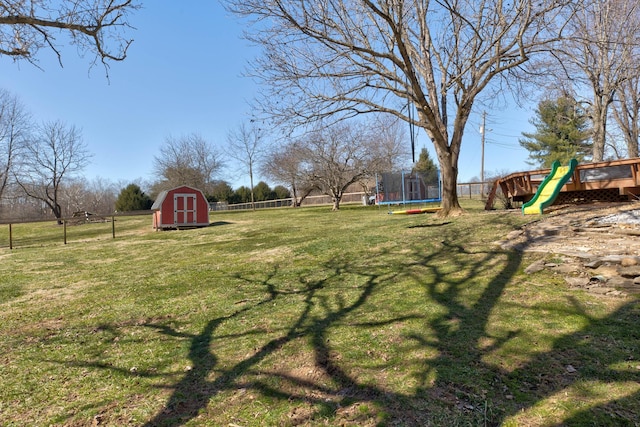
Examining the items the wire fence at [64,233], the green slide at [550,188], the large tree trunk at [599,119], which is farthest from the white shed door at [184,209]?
the large tree trunk at [599,119]

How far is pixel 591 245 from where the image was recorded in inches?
194

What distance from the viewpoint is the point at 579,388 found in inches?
86.0

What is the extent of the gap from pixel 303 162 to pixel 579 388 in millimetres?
25329

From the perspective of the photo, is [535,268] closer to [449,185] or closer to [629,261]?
[629,261]

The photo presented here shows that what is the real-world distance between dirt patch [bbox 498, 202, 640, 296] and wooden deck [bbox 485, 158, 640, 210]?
164 centimetres

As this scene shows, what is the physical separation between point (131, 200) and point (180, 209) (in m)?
26.7

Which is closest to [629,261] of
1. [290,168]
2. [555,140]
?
[290,168]

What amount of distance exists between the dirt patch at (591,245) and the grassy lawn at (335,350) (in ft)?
0.93

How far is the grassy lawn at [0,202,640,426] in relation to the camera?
7.22 feet

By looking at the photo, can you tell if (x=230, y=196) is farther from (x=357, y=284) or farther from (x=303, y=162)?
(x=357, y=284)

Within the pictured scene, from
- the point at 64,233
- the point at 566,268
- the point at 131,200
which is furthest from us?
the point at 131,200

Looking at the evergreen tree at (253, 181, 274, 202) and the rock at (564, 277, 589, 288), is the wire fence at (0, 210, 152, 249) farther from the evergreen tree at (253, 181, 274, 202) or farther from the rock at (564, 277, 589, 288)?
the evergreen tree at (253, 181, 274, 202)

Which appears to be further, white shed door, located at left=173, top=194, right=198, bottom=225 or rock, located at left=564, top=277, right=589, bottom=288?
white shed door, located at left=173, top=194, right=198, bottom=225

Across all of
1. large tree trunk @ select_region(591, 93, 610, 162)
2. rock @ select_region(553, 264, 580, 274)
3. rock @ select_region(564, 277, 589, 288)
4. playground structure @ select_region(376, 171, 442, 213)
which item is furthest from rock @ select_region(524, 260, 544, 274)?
playground structure @ select_region(376, 171, 442, 213)
